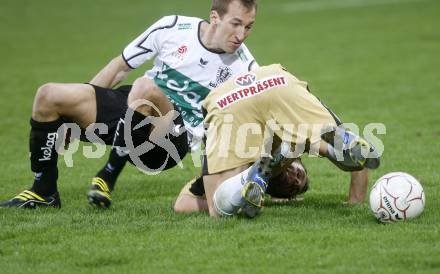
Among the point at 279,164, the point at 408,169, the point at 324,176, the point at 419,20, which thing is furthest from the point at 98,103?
the point at 419,20

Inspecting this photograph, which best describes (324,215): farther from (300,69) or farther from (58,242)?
(300,69)

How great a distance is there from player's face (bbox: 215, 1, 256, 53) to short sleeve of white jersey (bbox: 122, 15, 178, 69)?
0.57m

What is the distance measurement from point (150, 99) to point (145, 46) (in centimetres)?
72

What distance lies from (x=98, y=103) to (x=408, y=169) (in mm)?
3149

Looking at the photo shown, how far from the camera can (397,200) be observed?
628cm

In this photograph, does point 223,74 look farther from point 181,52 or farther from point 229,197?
point 229,197

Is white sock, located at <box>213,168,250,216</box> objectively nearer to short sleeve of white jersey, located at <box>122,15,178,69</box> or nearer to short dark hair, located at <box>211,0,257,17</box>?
short dark hair, located at <box>211,0,257,17</box>

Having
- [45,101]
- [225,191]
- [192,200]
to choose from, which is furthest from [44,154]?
[225,191]

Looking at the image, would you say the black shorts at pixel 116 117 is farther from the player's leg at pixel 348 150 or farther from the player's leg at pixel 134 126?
the player's leg at pixel 348 150

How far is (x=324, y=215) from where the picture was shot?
263 inches

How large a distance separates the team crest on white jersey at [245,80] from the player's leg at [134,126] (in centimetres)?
76

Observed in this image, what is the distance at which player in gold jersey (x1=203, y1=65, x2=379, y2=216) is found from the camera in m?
6.43

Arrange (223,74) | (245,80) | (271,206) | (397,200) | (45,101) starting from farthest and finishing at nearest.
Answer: (223,74) → (271,206) → (45,101) → (245,80) → (397,200)

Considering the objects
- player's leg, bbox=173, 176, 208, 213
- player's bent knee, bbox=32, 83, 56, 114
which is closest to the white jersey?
player's leg, bbox=173, 176, 208, 213
